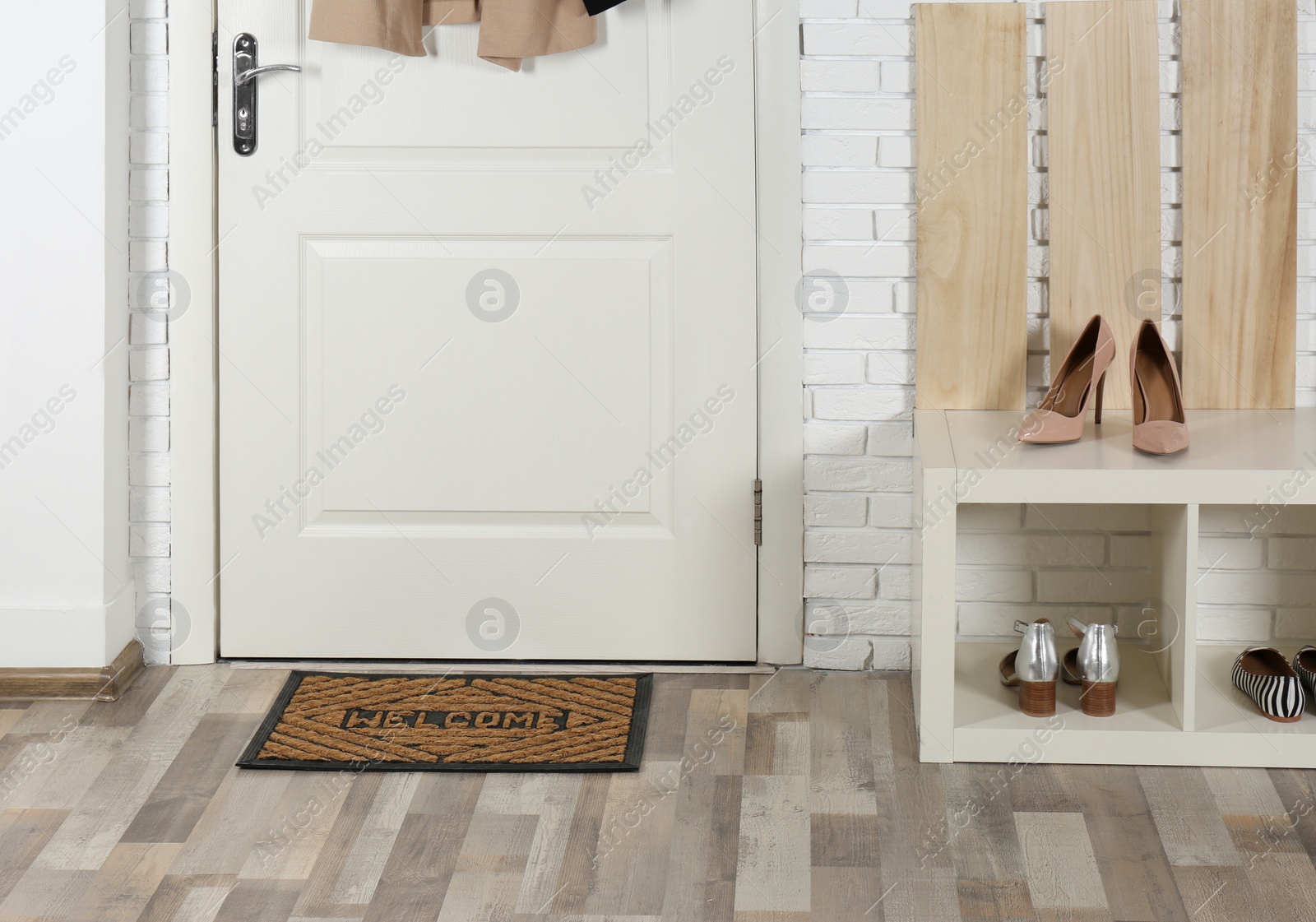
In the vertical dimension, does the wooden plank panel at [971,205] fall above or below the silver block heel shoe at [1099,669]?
above

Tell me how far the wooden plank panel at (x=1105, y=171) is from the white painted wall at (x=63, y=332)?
1.63 m

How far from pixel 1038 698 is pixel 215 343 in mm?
1563

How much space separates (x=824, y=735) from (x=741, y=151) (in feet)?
3.34

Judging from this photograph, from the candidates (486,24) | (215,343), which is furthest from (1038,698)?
(215,343)

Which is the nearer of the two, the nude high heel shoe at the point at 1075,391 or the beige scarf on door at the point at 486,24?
the nude high heel shoe at the point at 1075,391

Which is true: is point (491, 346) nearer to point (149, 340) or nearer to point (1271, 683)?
point (149, 340)

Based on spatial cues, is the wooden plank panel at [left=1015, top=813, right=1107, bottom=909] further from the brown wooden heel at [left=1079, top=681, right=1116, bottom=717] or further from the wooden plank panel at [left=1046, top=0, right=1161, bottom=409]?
the wooden plank panel at [left=1046, top=0, right=1161, bottom=409]

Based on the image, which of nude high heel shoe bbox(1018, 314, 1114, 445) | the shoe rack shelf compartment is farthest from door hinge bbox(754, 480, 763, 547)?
nude high heel shoe bbox(1018, 314, 1114, 445)

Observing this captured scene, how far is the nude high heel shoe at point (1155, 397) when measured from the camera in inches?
69.4

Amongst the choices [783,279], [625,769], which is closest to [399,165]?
[783,279]

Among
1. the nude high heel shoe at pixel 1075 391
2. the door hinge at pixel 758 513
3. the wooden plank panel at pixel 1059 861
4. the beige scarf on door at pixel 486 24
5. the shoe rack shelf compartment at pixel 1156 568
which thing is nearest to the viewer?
the wooden plank panel at pixel 1059 861

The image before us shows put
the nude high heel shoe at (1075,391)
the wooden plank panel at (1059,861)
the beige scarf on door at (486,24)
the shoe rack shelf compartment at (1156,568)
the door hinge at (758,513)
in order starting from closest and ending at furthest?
the wooden plank panel at (1059,861), the shoe rack shelf compartment at (1156,568), the nude high heel shoe at (1075,391), the beige scarf on door at (486,24), the door hinge at (758,513)

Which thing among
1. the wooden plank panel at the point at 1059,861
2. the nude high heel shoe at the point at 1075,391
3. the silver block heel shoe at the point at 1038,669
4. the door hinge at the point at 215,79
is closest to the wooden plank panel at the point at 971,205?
the nude high heel shoe at the point at 1075,391

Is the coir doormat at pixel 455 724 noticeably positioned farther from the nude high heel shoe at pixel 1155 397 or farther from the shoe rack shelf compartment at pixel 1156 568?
the nude high heel shoe at pixel 1155 397
